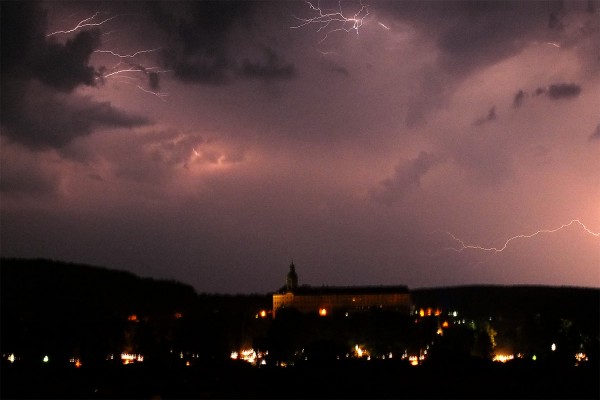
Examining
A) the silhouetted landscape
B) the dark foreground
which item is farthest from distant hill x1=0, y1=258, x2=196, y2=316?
the dark foreground

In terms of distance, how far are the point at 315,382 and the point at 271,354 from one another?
2091 centimetres

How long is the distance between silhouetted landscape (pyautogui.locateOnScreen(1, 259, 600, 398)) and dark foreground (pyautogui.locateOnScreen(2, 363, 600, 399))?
8 cm

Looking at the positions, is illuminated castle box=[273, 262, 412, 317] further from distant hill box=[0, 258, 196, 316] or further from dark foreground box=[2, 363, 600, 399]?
dark foreground box=[2, 363, 600, 399]

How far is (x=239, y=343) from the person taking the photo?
8438 centimetres

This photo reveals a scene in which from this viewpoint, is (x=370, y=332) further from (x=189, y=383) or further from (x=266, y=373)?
(x=189, y=383)

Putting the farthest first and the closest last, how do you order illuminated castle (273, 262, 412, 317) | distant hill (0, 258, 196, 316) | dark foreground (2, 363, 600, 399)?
illuminated castle (273, 262, 412, 317)
distant hill (0, 258, 196, 316)
dark foreground (2, 363, 600, 399)

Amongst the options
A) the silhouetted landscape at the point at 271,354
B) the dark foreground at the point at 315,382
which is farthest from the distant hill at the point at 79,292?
the dark foreground at the point at 315,382

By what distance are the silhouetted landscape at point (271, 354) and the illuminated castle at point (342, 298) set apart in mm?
16598

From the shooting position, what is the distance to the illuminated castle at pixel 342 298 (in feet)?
439

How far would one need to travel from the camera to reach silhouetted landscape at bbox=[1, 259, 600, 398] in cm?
4162

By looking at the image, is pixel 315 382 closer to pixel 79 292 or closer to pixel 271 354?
pixel 271 354

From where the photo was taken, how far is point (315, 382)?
43.9 meters

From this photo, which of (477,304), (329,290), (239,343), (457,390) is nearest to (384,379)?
(457,390)

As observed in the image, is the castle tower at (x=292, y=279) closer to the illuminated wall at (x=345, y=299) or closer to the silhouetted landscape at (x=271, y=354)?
the illuminated wall at (x=345, y=299)
